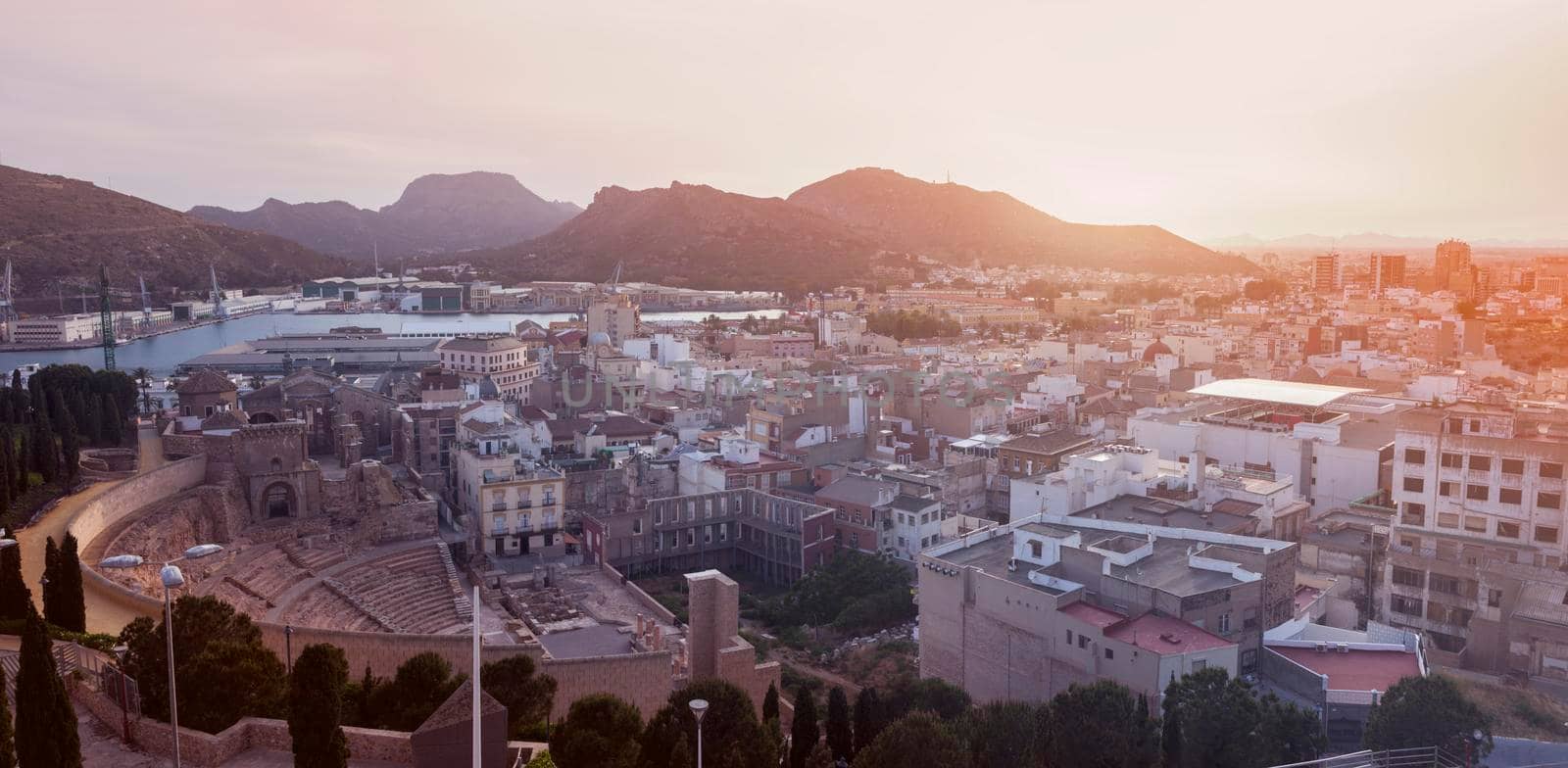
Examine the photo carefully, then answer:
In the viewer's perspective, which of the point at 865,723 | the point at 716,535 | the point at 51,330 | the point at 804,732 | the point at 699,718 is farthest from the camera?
the point at 51,330

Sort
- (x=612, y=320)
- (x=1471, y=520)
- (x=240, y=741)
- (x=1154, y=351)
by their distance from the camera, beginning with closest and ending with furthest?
1. (x=240, y=741)
2. (x=1471, y=520)
3. (x=1154, y=351)
4. (x=612, y=320)

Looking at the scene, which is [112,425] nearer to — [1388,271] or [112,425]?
[112,425]

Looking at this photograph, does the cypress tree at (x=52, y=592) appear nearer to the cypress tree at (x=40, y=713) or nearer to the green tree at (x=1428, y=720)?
the cypress tree at (x=40, y=713)

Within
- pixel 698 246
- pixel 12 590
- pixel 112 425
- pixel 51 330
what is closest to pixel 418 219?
pixel 698 246

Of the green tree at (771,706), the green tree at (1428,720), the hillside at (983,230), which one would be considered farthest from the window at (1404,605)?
the hillside at (983,230)

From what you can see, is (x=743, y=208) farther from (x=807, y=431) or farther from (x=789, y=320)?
(x=807, y=431)

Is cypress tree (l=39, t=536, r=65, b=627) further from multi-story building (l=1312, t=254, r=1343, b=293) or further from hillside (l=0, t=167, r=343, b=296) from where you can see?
multi-story building (l=1312, t=254, r=1343, b=293)

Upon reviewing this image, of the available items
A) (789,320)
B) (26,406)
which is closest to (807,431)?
(26,406)

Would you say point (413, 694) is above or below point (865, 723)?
above
